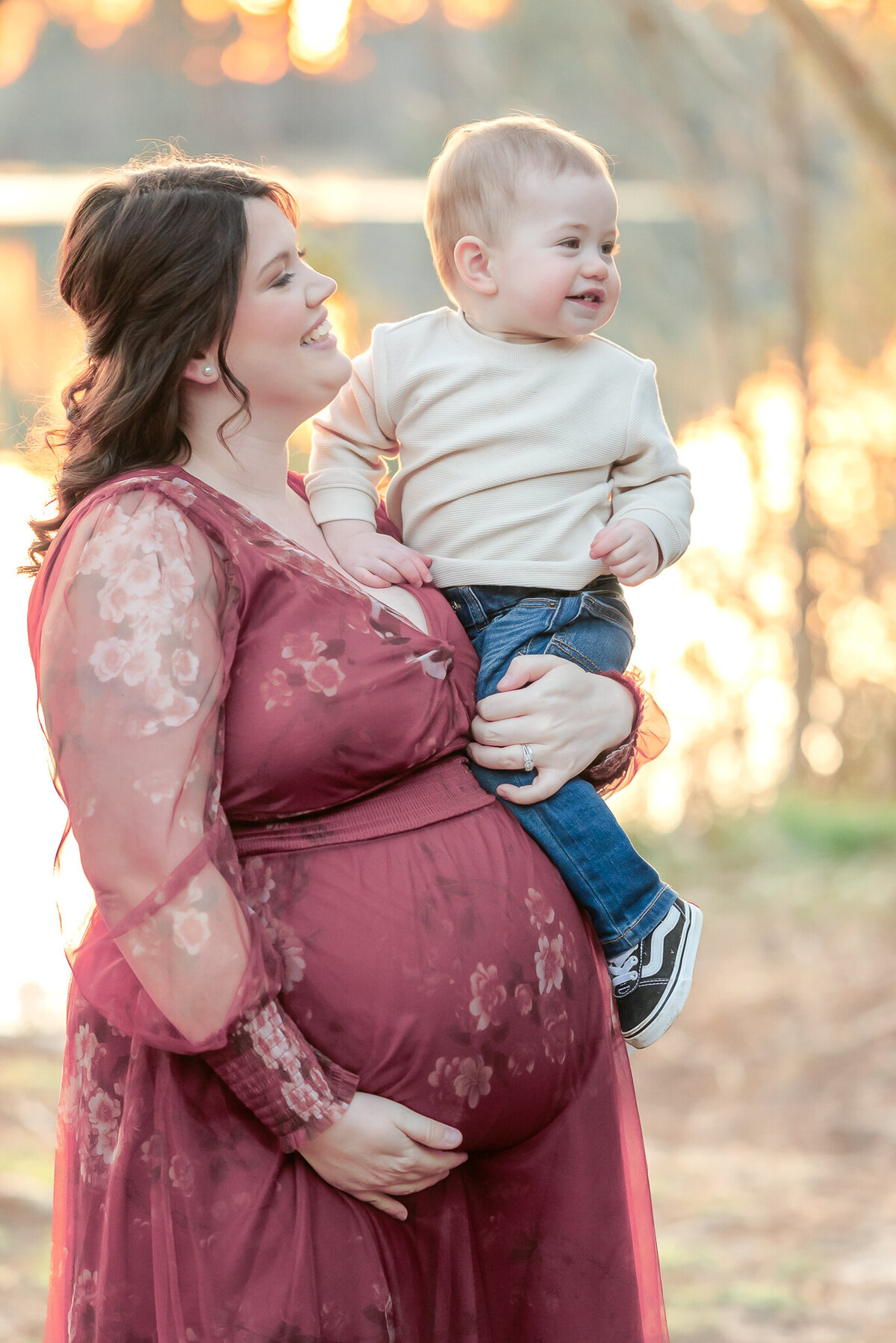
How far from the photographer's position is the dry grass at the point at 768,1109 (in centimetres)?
289

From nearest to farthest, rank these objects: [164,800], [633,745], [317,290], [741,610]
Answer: [164,800] < [317,290] < [633,745] < [741,610]

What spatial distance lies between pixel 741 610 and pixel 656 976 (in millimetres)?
3701

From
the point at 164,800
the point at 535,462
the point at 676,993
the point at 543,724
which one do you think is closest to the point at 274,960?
the point at 164,800

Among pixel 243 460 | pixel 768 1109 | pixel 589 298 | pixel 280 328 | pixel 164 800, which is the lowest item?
pixel 768 1109

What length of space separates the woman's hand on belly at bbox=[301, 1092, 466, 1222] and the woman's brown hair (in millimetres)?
680

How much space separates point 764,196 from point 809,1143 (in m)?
3.47

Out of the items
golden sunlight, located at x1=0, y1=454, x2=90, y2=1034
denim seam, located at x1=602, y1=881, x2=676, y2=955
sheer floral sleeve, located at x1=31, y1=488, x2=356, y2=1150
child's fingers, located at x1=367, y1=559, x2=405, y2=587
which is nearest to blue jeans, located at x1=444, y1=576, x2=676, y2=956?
denim seam, located at x1=602, y1=881, x2=676, y2=955

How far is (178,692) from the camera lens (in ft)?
3.84

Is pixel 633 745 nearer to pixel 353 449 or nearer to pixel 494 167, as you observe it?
pixel 353 449

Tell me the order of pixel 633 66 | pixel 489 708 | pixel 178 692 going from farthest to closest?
pixel 633 66, pixel 489 708, pixel 178 692

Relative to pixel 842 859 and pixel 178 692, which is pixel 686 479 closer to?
pixel 178 692

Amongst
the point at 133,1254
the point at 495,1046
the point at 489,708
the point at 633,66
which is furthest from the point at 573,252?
the point at 633,66

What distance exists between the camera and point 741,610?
5.04 m

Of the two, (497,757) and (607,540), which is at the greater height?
(607,540)
